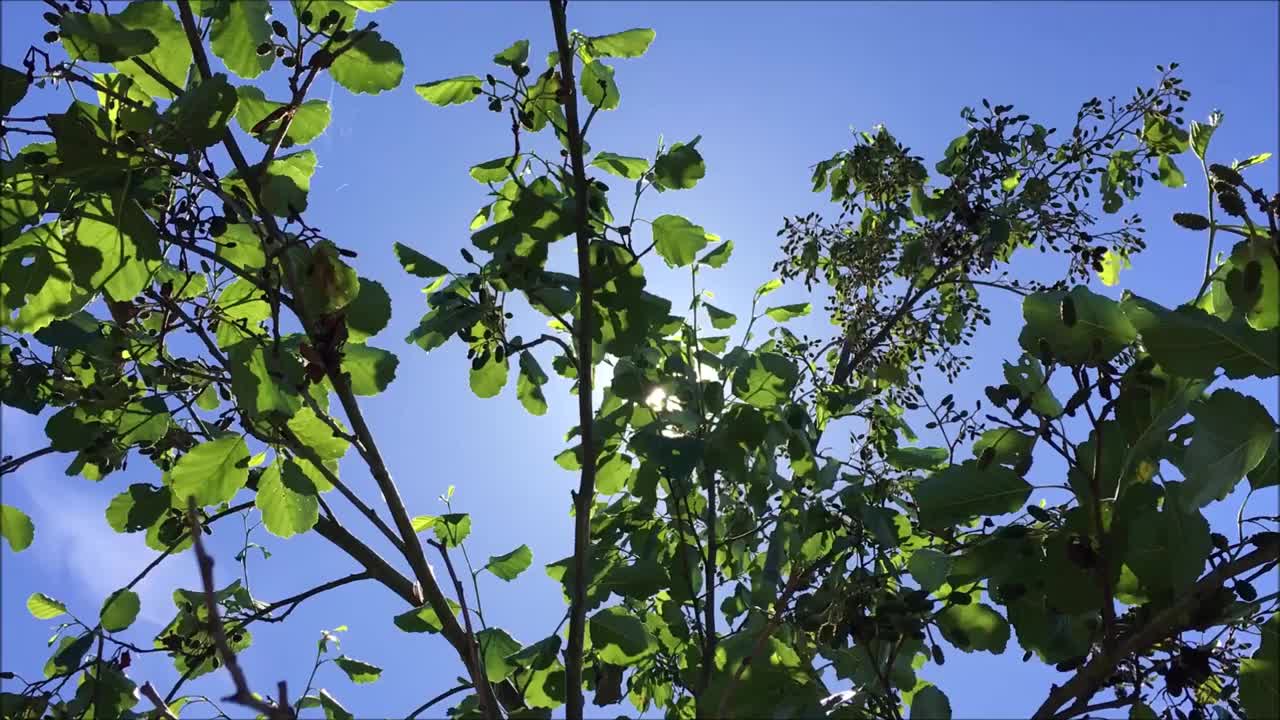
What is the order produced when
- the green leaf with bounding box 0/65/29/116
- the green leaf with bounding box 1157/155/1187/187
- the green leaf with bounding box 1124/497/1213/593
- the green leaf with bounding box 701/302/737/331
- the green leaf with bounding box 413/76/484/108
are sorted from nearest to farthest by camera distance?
the green leaf with bounding box 1124/497/1213/593 → the green leaf with bounding box 0/65/29/116 → the green leaf with bounding box 413/76/484/108 → the green leaf with bounding box 701/302/737/331 → the green leaf with bounding box 1157/155/1187/187

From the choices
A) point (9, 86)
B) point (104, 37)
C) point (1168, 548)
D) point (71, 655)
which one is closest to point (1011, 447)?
point (1168, 548)

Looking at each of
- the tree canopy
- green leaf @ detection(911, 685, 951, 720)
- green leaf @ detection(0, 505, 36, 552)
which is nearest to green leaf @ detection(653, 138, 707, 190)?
the tree canopy

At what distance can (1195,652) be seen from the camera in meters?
1.98

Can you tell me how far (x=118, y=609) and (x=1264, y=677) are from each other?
9.61 ft

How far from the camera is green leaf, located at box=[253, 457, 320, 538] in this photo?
251 centimetres

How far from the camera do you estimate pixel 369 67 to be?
8.02 ft

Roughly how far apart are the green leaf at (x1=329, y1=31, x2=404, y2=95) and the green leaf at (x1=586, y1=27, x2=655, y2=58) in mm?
519

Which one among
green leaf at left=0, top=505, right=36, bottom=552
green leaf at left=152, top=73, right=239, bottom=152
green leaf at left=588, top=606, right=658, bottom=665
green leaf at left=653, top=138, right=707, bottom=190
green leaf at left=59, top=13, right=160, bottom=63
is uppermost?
green leaf at left=653, top=138, right=707, bottom=190

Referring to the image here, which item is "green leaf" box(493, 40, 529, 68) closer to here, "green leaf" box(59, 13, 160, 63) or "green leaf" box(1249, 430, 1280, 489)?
"green leaf" box(59, 13, 160, 63)

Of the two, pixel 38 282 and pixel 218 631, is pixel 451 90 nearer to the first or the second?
pixel 38 282

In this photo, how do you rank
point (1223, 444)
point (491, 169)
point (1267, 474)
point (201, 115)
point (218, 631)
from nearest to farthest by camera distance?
point (218, 631)
point (1223, 444)
point (1267, 474)
point (201, 115)
point (491, 169)

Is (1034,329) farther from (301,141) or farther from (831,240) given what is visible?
(831,240)

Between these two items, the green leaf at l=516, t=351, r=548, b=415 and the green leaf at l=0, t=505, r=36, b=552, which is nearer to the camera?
the green leaf at l=0, t=505, r=36, b=552

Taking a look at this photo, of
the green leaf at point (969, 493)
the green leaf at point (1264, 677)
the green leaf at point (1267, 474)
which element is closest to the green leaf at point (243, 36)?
the green leaf at point (969, 493)
